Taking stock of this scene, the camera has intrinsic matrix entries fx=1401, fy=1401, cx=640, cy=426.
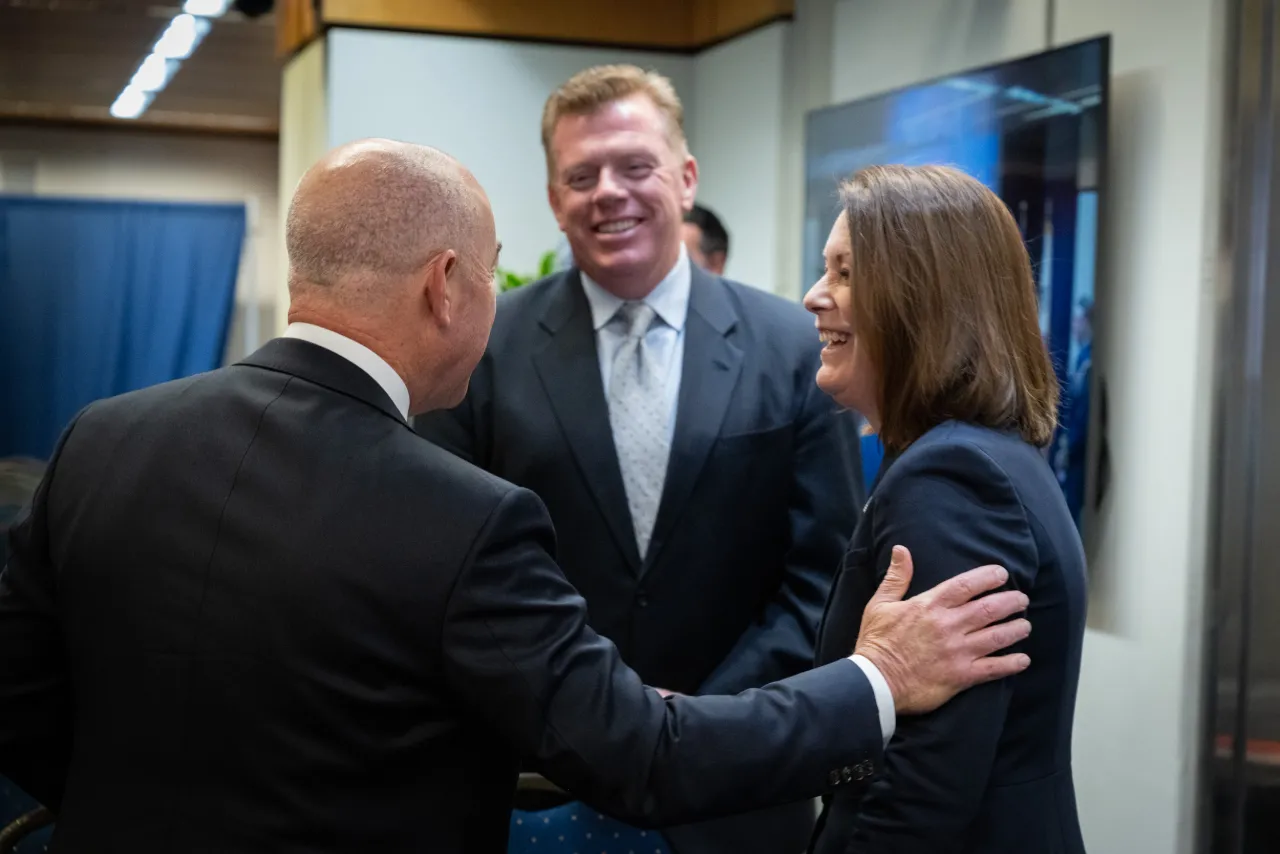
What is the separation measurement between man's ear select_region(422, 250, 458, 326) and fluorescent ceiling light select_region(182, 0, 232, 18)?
4.79m

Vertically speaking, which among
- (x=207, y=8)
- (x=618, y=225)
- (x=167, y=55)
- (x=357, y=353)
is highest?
(x=207, y=8)

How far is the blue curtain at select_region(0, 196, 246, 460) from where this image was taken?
5.70 m

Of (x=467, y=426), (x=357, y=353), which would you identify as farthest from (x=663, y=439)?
(x=357, y=353)

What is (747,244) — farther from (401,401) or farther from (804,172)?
(401,401)

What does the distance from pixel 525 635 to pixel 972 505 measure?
0.47 metres

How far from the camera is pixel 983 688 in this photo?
140 cm

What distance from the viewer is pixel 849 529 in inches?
86.5

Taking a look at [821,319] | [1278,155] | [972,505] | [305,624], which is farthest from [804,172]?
[305,624]

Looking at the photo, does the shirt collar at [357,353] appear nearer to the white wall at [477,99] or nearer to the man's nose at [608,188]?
the man's nose at [608,188]

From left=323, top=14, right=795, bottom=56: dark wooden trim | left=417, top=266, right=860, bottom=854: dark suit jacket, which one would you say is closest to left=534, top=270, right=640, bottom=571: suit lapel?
left=417, top=266, right=860, bottom=854: dark suit jacket

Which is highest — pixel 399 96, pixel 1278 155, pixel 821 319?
pixel 399 96

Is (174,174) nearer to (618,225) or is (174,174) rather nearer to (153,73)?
(153,73)

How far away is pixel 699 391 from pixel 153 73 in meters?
4.71

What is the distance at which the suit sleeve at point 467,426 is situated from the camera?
2.24 metres
